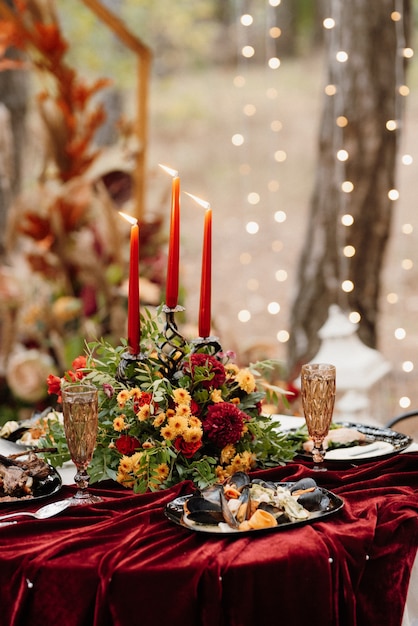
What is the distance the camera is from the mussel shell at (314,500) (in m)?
1.83

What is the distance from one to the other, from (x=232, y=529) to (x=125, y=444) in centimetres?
34

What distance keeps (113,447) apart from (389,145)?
133 inches

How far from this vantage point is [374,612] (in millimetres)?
1780

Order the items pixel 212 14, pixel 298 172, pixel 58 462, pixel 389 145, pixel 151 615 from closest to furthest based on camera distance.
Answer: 1. pixel 151 615
2. pixel 58 462
3. pixel 389 145
4. pixel 298 172
5. pixel 212 14

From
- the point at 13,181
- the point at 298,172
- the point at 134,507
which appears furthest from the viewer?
the point at 298,172

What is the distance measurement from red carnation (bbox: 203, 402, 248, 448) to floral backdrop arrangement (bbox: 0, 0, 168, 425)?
2.36 metres

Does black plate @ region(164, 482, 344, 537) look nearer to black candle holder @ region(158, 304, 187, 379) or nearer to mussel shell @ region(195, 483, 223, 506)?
mussel shell @ region(195, 483, 223, 506)

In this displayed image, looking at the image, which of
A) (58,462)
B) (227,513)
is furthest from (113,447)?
(227,513)

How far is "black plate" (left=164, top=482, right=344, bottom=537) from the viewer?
5.63ft

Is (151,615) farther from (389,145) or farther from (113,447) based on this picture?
(389,145)

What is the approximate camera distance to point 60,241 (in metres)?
4.33

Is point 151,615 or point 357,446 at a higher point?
point 357,446

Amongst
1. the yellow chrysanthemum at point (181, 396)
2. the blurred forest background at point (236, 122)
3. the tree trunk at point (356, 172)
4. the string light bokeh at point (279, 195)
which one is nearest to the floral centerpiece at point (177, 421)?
the yellow chrysanthemum at point (181, 396)

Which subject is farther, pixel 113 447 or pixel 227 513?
pixel 113 447
